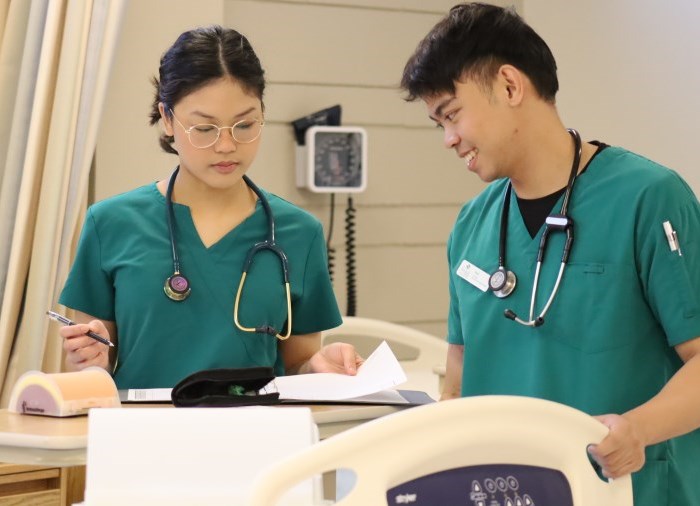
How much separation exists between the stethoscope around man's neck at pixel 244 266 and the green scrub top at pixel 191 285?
0.01 metres

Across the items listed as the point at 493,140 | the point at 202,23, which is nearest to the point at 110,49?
the point at 202,23

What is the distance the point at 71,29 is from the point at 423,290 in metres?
1.57

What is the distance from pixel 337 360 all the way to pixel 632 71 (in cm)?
187

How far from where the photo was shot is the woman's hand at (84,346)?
1.61 meters

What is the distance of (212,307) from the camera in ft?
5.84

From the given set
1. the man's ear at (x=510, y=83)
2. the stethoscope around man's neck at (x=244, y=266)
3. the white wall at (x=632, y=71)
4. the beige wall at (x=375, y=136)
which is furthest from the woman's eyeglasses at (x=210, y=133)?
the white wall at (x=632, y=71)

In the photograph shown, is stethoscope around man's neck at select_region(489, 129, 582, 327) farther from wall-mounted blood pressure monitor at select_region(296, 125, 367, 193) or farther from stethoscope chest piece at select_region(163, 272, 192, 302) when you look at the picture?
wall-mounted blood pressure monitor at select_region(296, 125, 367, 193)

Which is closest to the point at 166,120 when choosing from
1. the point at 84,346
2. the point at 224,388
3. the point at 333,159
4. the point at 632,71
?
the point at 84,346

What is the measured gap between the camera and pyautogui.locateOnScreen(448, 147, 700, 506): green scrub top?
146 centimetres

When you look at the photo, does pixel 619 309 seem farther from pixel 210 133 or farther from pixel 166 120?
pixel 166 120

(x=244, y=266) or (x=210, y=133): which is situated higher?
(x=210, y=133)

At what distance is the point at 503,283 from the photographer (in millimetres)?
1629

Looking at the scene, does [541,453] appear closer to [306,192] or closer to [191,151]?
[191,151]

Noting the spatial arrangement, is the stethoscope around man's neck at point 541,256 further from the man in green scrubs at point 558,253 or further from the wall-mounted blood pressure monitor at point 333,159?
the wall-mounted blood pressure monitor at point 333,159
